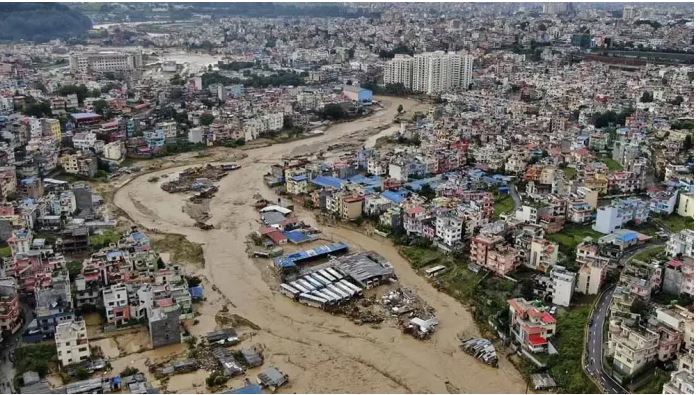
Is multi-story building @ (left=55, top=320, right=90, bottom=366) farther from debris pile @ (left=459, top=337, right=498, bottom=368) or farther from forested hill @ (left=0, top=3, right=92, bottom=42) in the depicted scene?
forested hill @ (left=0, top=3, right=92, bottom=42)

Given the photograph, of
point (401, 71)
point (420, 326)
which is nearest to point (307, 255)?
point (420, 326)

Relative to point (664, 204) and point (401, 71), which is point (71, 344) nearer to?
point (664, 204)

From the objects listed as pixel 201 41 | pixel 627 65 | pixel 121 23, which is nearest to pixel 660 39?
pixel 627 65

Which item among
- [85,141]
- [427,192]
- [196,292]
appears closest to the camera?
[196,292]

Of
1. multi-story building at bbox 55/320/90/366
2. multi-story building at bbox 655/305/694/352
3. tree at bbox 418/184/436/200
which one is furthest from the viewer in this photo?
tree at bbox 418/184/436/200

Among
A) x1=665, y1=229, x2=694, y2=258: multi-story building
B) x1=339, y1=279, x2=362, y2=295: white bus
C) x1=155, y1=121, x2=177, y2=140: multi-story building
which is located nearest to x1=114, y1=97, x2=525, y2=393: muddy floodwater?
x1=339, y1=279, x2=362, y2=295: white bus

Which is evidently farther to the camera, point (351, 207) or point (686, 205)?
point (351, 207)
